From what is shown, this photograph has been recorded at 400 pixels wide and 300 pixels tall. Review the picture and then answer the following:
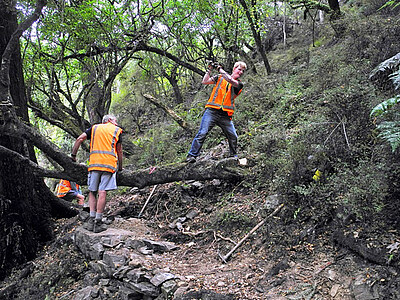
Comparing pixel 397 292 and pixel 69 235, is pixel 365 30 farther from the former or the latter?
pixel 69 235

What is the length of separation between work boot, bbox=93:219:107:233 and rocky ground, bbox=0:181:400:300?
146 mm

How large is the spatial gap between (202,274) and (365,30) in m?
7.34

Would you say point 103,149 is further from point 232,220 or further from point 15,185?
point 232,220

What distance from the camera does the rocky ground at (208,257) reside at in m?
3.10

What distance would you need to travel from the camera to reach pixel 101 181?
17.6 feet

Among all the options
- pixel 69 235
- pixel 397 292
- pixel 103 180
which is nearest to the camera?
pixel 397 292

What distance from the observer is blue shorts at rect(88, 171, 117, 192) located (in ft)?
17.6

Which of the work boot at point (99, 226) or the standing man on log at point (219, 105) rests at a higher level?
the standing man on log at point (219, 105)

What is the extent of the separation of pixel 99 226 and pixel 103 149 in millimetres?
1388

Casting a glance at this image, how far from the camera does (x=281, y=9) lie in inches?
571

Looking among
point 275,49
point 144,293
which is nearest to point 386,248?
point 144,293

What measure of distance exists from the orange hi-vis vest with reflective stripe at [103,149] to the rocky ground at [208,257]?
1.18m

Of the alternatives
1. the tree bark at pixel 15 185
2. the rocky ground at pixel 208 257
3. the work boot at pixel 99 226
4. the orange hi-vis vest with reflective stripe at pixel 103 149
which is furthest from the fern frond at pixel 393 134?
the tree bark at pixel 15 185

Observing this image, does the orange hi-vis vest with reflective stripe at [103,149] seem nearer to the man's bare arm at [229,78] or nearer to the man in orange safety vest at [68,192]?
the man's bare arm at [229,78]
